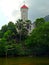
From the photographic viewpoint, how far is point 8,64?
5091cm

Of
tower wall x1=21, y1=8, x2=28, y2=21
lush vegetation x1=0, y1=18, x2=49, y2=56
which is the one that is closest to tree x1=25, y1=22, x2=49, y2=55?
lush vegetation x1=0, y1=18, x2=49, y2=56

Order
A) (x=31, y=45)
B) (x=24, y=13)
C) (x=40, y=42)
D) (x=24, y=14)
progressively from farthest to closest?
(x=24, y=13)
(x=24, y=14)
(x=31, y=45)
(x=40, y=42)

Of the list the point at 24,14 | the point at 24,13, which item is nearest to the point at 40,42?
the point at 24,14

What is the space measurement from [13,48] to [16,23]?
20.9m

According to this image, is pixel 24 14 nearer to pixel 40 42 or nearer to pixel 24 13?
pixel 24 13

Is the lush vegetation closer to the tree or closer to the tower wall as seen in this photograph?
the tree

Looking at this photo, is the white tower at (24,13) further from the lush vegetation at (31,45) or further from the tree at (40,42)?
the tree at (40,42)

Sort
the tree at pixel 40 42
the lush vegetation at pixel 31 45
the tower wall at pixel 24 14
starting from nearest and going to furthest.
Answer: the lush vegetation at pixel 31 45 → the tree at pixel 40 42 → the tower wall at pixel 24 14

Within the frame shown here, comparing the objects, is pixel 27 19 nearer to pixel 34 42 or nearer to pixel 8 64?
pixel 34 42

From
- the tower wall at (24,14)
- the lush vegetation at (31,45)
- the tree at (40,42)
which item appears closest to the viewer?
the lush vegetation at (31,45)

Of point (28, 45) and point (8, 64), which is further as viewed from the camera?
point (28, 45)

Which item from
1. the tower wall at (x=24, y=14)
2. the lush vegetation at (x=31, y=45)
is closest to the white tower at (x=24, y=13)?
the tower wall at (x=24, y=14)

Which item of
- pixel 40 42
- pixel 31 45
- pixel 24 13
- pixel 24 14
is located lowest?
pixel 31 45

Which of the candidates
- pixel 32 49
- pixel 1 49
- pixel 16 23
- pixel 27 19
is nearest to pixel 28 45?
pixel 32 49
